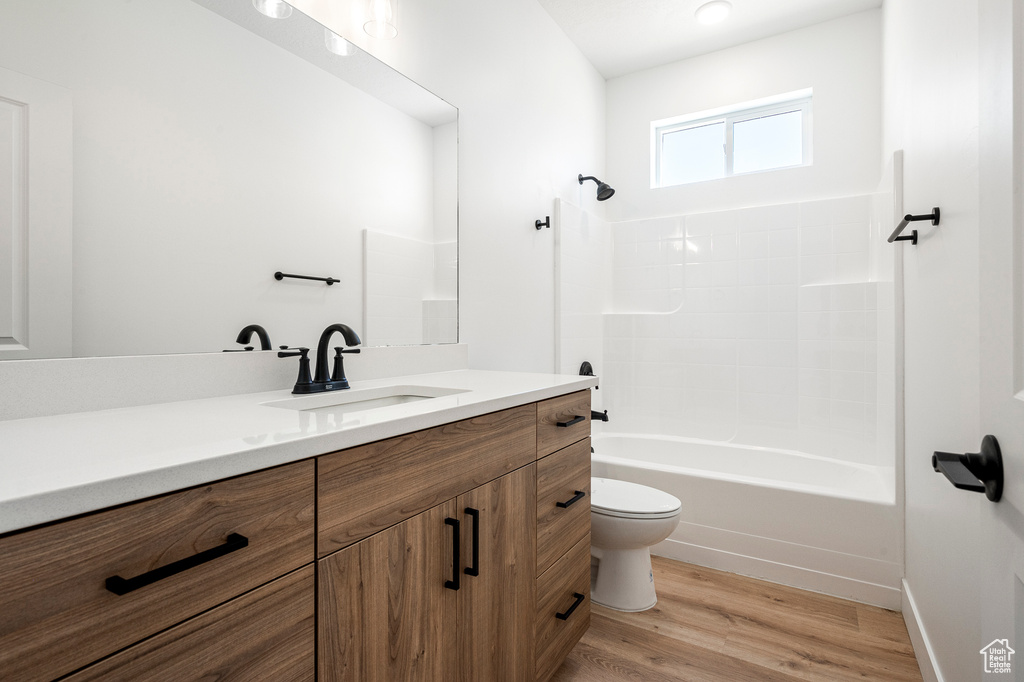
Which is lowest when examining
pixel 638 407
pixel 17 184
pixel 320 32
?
pixel 638 407

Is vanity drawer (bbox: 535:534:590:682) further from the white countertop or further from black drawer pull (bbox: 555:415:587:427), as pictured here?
the white countertop

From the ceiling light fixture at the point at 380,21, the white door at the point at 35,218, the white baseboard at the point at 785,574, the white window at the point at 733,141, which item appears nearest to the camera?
the white door at the point at 35,218

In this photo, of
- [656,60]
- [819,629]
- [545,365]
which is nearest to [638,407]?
[545,365]

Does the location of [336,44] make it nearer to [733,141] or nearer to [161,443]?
[161,443]

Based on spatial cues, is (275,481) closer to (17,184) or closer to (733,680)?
(17,184)

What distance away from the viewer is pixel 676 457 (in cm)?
305

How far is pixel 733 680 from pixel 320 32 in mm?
2235

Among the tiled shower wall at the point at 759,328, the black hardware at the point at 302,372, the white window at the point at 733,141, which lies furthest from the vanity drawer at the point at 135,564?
the white window at the point at 733,141

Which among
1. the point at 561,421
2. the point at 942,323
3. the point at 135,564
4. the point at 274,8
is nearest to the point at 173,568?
the point at 135,564

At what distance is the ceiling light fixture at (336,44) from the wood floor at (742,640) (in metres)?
1.98

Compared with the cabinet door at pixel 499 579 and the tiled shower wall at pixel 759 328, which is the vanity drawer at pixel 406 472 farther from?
the tiled shower wall at pixel 759 328

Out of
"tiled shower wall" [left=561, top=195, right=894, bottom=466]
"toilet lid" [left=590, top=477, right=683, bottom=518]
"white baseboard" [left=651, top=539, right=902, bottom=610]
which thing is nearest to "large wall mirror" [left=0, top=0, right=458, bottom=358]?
"toilet lid" [left=590, top=477, right=683, bottom=518]

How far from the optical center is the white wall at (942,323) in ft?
3.49

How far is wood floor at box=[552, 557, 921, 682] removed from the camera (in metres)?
1.57
